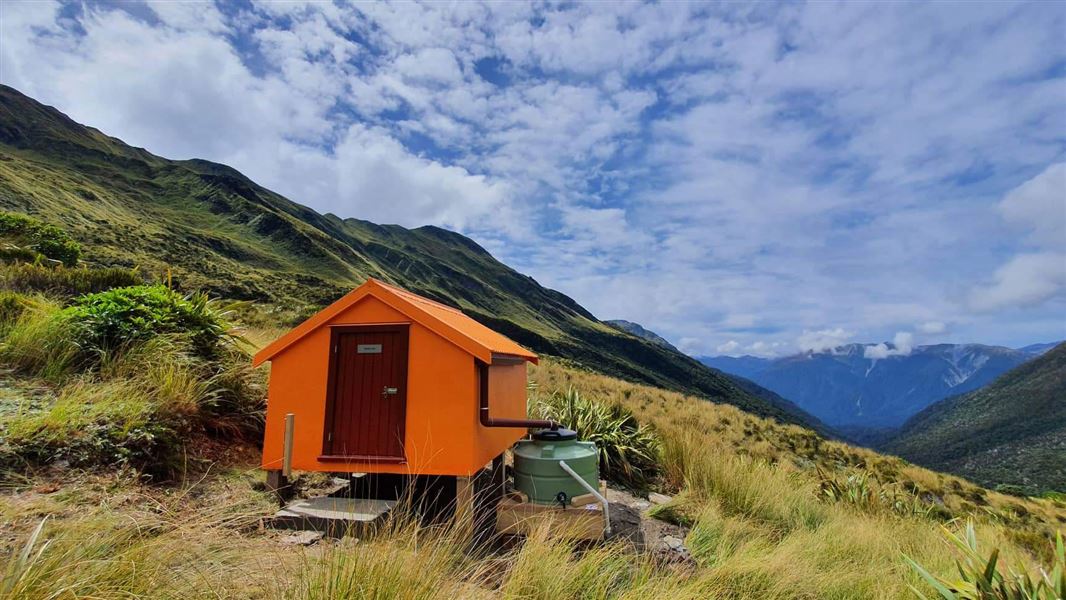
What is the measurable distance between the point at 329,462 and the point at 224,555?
2915 mm

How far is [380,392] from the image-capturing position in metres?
5.91

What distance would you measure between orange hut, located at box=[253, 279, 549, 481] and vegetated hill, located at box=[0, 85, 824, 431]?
2368cm

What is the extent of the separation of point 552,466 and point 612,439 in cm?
415

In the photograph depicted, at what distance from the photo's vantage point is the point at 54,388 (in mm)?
6129

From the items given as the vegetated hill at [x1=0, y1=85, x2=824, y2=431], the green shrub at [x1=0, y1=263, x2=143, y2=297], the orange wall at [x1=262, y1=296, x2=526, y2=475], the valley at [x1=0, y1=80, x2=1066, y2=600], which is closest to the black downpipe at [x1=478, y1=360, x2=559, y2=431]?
the orange wall at [x1=262, y1=296, x2=526, y2=475]

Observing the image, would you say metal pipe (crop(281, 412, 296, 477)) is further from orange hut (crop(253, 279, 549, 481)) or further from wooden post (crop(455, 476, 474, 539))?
wooden post (crop(455, 476, 474, 539))

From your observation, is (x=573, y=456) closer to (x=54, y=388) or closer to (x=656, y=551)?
(x=656, y=551)

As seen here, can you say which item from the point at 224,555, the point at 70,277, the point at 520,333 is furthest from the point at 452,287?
the point at 224,555

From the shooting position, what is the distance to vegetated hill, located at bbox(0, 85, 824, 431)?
1946 inches

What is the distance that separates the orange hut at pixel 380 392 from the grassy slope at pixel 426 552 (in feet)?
3.09

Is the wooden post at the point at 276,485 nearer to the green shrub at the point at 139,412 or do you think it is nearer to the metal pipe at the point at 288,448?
the metal pipe at the point at 288,448

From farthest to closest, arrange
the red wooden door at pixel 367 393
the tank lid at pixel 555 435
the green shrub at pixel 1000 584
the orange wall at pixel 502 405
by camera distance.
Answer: the orange wall at pixel 502 405 < the tank lid at pixel 555 435 < the red wooden door at pixel 367 393 < the green shrub at pixel 1000 584

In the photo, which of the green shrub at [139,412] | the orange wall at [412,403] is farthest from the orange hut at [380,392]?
the green shrub at [139,412]

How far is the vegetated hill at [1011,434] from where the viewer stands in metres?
51.8
